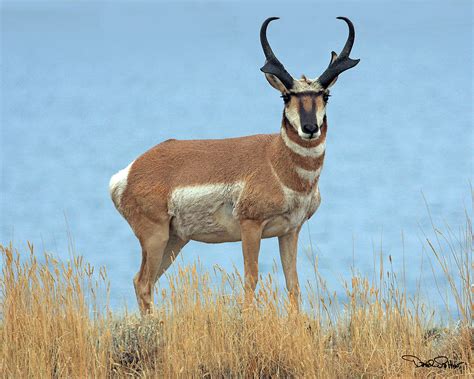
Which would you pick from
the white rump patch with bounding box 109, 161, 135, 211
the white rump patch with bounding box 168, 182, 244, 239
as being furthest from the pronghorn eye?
the white rump patch with bounding box 109, 161, 135, 211

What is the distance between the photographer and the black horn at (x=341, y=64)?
30.1 feet

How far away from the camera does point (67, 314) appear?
8.47 metres

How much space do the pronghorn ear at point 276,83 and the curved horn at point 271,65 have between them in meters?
0.05

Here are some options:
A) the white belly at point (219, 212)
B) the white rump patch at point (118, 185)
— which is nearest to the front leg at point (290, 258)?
the white belly at point (219, 212)

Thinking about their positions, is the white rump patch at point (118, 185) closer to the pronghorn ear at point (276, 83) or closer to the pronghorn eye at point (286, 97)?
the pronghorn ear at point (276, 83)

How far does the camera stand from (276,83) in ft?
30.4

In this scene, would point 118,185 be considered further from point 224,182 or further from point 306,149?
point 306,149

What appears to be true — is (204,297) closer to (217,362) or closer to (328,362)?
(217,362)

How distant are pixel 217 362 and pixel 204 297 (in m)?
0.59

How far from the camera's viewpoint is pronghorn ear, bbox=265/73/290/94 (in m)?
9.18

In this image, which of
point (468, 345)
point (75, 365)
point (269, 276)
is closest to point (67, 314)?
point (75, 365)

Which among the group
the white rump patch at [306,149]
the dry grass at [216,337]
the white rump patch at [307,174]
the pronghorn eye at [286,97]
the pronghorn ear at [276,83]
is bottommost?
the dry grass at [216,337]

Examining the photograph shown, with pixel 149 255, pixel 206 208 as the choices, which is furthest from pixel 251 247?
pixel 149 255

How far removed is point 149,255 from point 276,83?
2.34m
